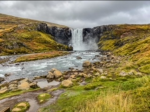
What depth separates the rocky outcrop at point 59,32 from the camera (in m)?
186

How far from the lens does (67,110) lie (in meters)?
16.3

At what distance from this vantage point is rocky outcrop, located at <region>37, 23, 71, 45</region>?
611 feet

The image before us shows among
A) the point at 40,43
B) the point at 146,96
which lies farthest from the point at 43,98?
the point at 40,43

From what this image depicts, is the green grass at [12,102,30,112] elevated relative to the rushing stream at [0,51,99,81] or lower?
elevated

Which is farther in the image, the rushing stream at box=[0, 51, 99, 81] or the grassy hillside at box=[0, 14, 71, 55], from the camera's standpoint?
the grassy hillside at box=[0, 14, 71, 55]

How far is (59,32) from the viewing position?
7584 inches

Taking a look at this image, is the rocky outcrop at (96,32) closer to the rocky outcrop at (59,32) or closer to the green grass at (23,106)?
the rocky outcrop at (59,32)

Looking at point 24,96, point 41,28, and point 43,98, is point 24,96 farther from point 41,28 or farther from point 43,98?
point 41,28

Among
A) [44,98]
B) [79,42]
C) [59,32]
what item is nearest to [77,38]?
[79,42]

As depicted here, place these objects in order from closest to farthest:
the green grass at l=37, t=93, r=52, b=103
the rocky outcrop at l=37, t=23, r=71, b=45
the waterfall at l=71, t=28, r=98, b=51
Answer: the green grass at l=37, t=93, r=52, b=103 < the waterfall at l=71, t=28, r=98, b=51 < the rocky outcrop at l=37, t=23, r=71, b=45

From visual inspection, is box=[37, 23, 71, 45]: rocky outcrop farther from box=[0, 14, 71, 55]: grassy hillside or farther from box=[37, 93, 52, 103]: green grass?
box=[37, 93, 52, 103]: green grass

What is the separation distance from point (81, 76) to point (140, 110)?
29981mm

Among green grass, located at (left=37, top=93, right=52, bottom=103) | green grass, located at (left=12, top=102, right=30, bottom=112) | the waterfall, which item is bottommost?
green grass, located at (left=12, top=102, right=30, bottom=112)

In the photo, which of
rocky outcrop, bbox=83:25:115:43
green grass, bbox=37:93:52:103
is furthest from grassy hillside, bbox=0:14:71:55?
green grass, bbox=37:93:52:103
